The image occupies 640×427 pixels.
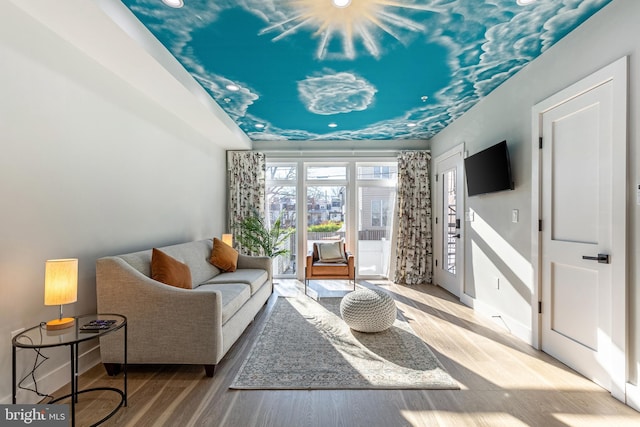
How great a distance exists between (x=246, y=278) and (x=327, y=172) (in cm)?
288

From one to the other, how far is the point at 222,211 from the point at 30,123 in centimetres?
357

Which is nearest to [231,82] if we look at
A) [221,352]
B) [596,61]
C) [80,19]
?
[80,19]

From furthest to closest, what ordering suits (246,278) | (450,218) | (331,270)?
1. (450,218)
2. (331,270)
3. (246,278)

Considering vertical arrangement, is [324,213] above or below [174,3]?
below

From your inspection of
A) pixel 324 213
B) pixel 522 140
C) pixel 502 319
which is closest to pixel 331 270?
pixel 324 213

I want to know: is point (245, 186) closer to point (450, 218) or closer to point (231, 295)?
point (231, 295)

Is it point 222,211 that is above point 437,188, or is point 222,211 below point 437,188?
below

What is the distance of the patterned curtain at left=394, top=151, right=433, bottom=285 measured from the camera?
544 cm

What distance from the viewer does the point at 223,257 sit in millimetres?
3926

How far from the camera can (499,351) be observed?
2.75 metres

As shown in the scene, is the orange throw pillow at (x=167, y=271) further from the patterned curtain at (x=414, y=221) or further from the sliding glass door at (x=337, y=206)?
the patterned curtain at (x=414, y=221)

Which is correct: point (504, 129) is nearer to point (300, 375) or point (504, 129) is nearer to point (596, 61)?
point (596, 61)

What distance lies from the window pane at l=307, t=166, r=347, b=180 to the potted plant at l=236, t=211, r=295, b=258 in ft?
3.41

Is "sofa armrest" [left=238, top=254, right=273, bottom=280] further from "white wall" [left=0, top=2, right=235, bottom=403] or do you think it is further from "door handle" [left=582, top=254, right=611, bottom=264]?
"door handle" [left=582, top=254, right=611, bottom=264]
